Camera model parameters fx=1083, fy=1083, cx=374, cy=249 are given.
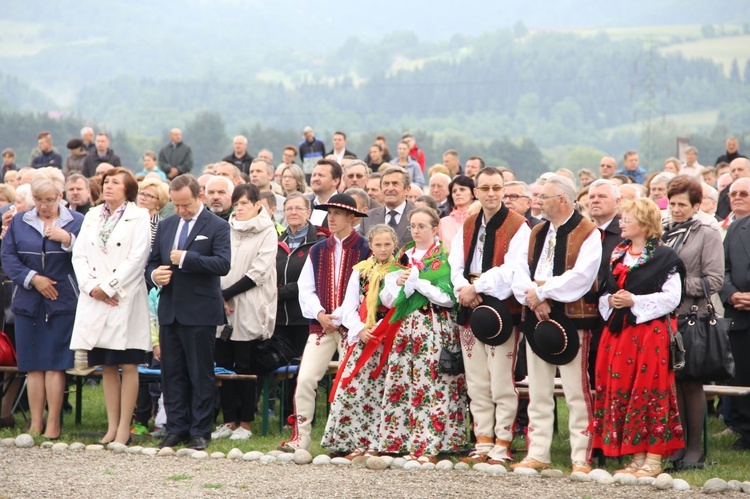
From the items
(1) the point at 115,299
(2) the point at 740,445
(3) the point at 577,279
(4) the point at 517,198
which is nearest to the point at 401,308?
(3) the point at 577,279

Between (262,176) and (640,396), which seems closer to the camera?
(640,396)

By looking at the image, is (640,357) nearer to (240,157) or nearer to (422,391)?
(422,391)

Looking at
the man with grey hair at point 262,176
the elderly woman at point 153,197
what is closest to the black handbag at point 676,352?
the elderly woman at point 153,197

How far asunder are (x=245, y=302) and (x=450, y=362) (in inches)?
81.1

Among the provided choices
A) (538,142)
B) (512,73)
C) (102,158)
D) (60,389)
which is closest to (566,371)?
(60,389)

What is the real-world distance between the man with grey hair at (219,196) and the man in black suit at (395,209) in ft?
4.06

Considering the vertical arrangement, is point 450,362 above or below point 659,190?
below

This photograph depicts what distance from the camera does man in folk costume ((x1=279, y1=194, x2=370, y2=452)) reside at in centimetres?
820

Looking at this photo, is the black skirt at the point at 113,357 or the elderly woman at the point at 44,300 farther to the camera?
the elderly woman at the point at 44,300

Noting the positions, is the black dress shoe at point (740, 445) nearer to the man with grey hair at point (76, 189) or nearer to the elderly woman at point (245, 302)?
the elderly woman at point (245, 302)

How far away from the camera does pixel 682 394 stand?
7.62 metres

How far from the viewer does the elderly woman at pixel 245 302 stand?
29.5ft

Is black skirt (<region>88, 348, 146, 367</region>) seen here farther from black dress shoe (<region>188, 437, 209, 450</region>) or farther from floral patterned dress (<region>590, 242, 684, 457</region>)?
floral patterned dress (<region>590, 242, 684, 457</region>)

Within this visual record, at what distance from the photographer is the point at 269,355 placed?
9.00 m
